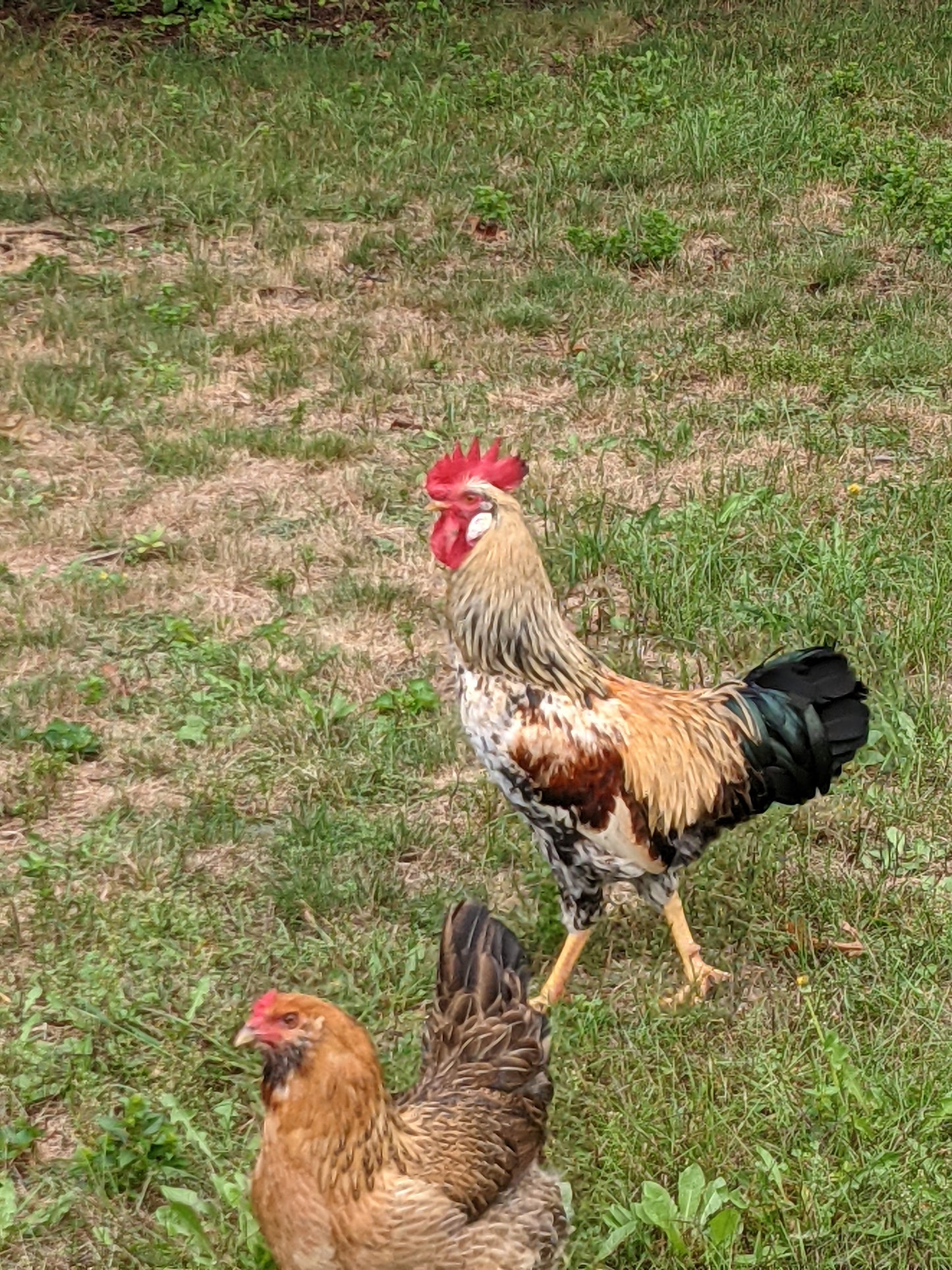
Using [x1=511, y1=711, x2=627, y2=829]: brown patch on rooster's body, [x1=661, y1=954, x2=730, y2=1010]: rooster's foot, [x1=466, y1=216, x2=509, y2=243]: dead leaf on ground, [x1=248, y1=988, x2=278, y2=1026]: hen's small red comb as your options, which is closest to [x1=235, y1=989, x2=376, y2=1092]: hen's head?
[x1=248, y1=988, x2=278, y2=1026]: hen's small red comb

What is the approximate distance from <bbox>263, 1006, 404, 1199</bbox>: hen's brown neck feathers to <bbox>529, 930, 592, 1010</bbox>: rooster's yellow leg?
1261 mm

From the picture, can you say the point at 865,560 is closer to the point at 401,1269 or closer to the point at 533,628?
the point at 533,628

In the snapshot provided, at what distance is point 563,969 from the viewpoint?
13.2ft

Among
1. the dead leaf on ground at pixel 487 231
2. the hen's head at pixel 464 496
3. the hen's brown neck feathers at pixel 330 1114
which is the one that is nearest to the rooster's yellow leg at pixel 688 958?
the hen's head at pixel 464 496

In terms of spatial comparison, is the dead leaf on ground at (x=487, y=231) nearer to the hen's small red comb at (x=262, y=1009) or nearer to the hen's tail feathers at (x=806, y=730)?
the hen's tail feathers at (x=806, y=730)

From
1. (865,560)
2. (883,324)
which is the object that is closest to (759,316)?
(883,324)

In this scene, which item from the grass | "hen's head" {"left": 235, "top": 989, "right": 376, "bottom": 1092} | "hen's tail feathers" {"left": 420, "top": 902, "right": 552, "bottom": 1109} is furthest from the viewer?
the grass

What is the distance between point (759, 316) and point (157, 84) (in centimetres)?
495

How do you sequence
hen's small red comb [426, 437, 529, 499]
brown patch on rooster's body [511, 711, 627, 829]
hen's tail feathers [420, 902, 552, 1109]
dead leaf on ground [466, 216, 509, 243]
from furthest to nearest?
dead leaf on ground [466, 216, 509, 243] → hen's small red comb [426, 437, 529, 499] → brown patch on rooster's body [511, 711, 627, 829] → hen's tail feathers [420, 902, 552, 1109]

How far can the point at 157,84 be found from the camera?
35.0ft

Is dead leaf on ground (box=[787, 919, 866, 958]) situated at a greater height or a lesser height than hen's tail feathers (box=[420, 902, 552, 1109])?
lesser

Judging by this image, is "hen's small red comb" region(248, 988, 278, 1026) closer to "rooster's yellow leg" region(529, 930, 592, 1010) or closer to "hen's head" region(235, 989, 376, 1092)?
"hen's head" region(235, 989, 376, 1092)

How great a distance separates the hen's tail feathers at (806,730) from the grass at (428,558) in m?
0.49

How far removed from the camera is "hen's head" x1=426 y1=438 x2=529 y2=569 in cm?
379
